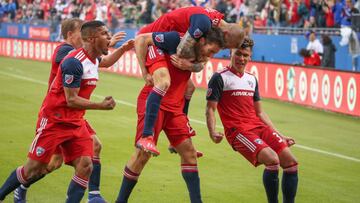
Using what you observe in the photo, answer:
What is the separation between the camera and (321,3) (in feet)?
90.9

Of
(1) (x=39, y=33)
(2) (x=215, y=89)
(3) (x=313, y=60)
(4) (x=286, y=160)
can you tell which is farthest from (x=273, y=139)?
(1) (x=39, y=33)

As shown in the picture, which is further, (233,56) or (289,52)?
Result: (289,52)

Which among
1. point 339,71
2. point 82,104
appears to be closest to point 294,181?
point 82,104

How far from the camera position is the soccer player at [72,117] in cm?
878

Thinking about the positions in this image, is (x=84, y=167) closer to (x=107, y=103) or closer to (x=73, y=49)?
(x=107, y=103)

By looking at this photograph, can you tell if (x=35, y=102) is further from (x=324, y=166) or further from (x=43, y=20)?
(x=43, y=20)

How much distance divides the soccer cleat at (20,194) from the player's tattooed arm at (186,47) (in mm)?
2558

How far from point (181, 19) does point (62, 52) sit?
5.06ft

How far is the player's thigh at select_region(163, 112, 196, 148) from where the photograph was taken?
954 centimetres

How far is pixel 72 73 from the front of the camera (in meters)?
8.74

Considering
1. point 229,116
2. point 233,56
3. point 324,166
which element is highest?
point 233,56

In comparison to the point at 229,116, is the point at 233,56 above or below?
above

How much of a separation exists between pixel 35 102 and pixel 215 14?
13160 millimetres

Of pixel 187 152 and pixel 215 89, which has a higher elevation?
pixel 215 89
